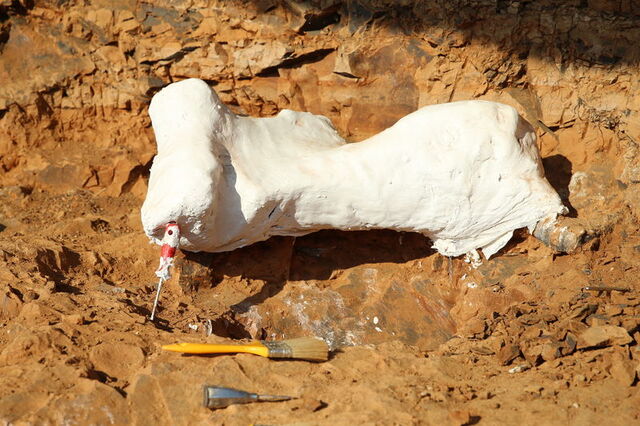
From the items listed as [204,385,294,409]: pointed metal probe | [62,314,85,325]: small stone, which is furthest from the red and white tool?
[204,385,294,409]: pointed metal probe

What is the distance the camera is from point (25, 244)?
442 centimetres

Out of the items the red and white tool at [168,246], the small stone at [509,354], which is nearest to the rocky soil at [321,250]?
the small stone at [509,354]

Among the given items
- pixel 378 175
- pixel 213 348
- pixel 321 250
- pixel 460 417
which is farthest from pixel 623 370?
pixel 321 250

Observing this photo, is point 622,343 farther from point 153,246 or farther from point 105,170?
point 105,170

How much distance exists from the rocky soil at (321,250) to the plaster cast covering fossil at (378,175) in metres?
0.33

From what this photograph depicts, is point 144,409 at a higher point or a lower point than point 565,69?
lower

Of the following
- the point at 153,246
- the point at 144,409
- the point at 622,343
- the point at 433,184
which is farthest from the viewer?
the point at 153,246

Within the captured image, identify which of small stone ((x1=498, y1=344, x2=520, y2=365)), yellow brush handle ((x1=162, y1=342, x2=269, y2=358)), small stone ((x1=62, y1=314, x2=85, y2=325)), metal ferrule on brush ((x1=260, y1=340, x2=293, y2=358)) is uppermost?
small stone ((x1=62, y1=314, x2=85, y2=325))

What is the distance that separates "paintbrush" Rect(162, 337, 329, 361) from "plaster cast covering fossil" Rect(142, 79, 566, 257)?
2.65ft

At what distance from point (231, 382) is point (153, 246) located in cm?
161

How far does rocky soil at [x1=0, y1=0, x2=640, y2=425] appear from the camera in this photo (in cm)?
332

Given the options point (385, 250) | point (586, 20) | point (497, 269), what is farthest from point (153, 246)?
point (586, 20)

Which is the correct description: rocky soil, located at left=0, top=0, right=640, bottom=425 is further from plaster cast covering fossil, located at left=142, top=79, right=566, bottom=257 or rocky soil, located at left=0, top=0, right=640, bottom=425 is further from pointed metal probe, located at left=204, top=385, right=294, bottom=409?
plaster cast covering fossil, located at left=142, top=79, right=566, bottom=257

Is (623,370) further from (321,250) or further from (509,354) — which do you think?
(321,250)
